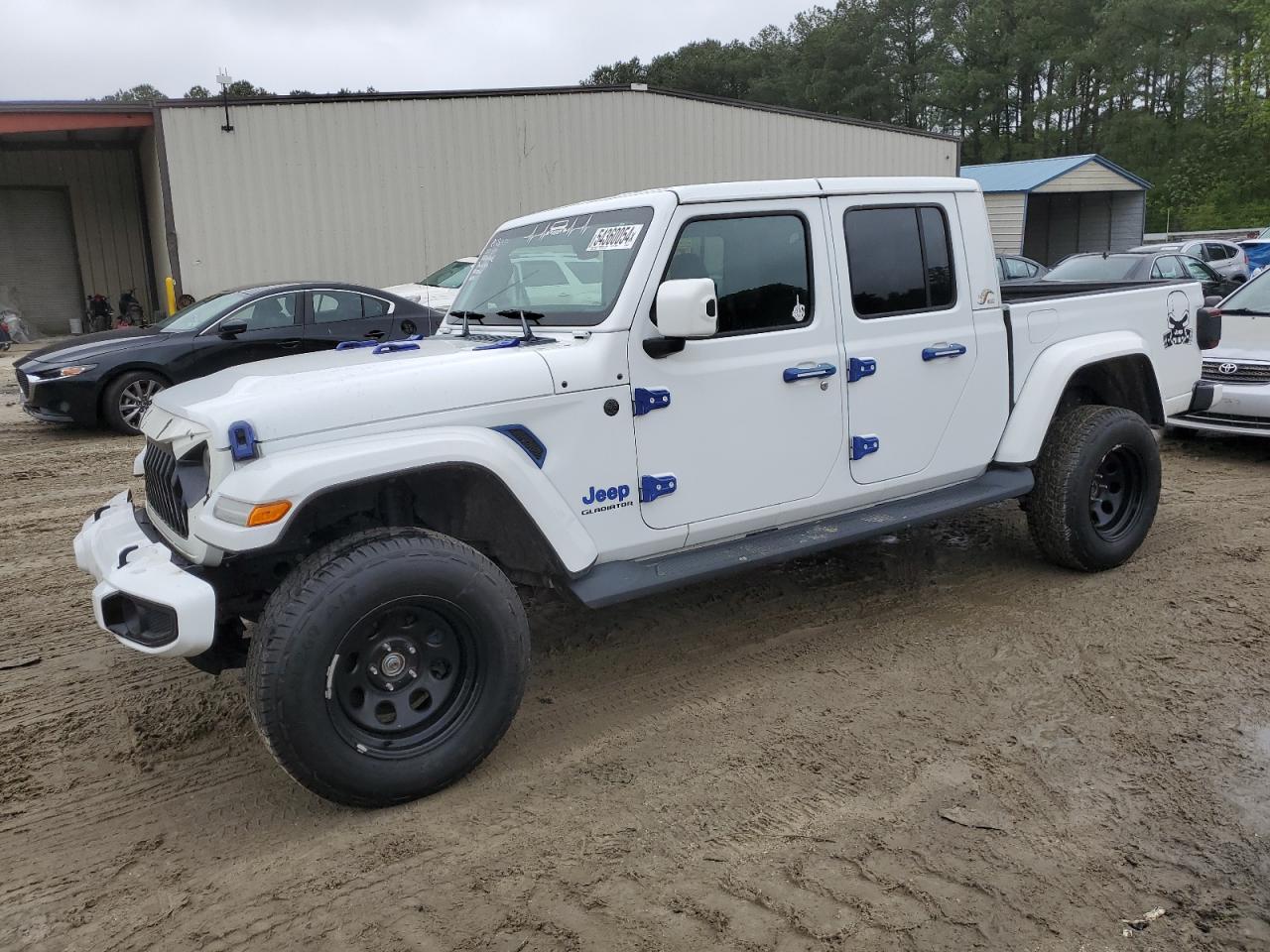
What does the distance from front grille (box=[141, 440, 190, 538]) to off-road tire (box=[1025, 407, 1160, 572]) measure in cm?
398

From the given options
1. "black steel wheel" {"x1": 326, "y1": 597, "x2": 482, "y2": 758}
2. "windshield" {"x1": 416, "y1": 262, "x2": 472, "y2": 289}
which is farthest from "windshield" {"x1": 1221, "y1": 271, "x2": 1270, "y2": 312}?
"windshield" {"x1": 416, "y1": 262, "x2": 472, "y2": 289}

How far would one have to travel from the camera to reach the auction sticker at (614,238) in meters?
3.81

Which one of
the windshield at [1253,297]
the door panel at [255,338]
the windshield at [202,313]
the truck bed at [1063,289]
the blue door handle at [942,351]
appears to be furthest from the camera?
the windshield at [202,313]

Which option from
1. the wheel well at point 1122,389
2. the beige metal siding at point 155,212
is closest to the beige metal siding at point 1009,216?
the beige metal siding at point 155,212

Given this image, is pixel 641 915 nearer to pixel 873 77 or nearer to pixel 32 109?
pixel 32 109

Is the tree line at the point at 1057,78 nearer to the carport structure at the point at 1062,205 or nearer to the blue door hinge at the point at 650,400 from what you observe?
the carport structure at the point at 1062,205

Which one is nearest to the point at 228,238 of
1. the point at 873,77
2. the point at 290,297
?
the point at 290,297

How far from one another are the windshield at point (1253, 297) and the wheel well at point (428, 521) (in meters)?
7.60

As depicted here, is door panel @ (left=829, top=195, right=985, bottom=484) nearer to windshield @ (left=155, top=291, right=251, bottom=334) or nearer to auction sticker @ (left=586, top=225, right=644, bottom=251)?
auction sticker @ (left=586, top=225, right=644, bottom=251)

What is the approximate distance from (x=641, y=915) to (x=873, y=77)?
2463 inches

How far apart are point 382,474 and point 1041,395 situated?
3.34m

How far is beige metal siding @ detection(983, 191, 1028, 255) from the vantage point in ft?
94.4

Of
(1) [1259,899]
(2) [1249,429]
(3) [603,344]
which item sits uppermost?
(3) [603,344]

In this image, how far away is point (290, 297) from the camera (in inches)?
385
